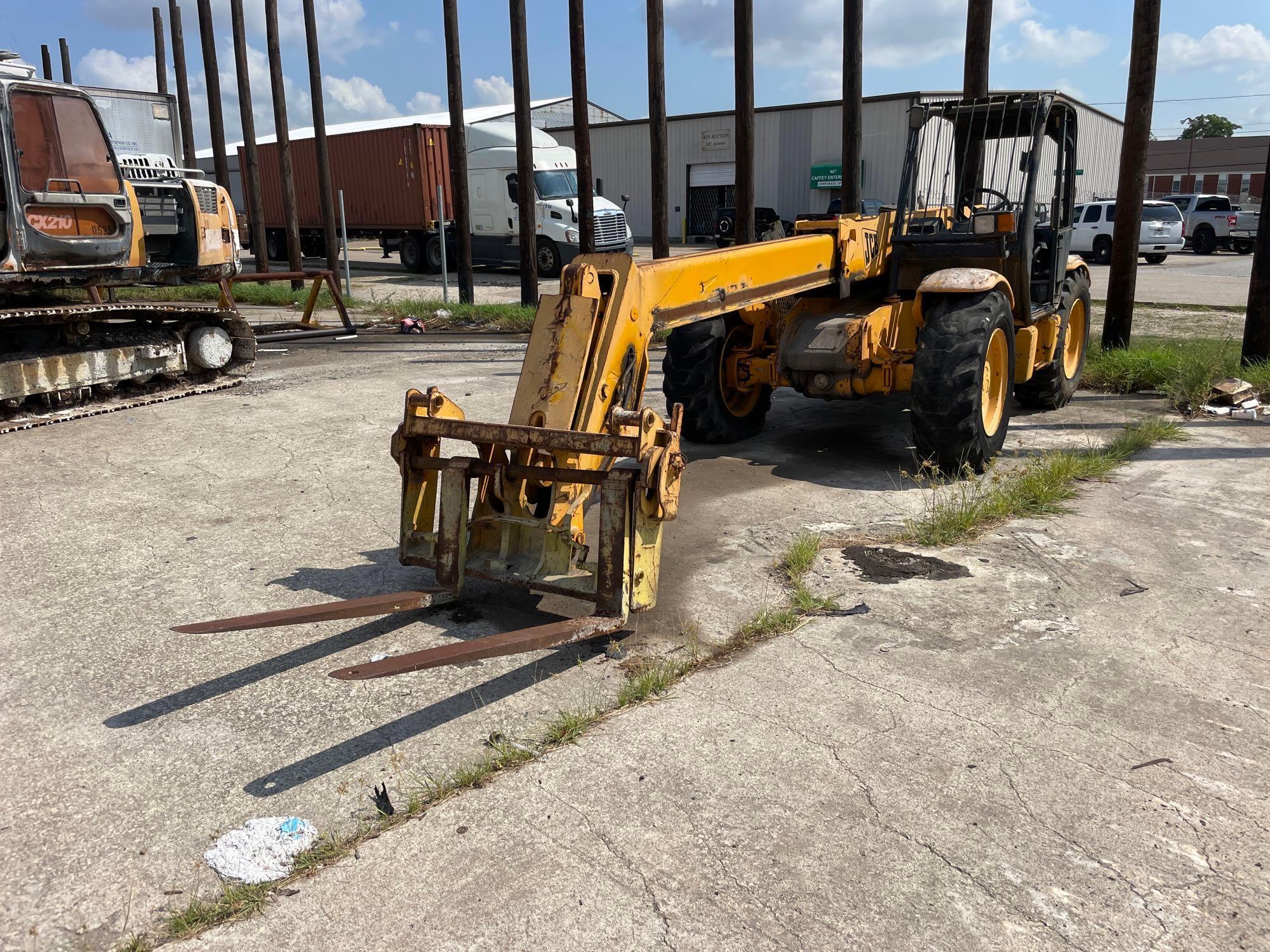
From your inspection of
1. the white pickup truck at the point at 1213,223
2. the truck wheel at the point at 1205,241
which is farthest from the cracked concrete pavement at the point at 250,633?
the truck wheel at the point at 1205,241

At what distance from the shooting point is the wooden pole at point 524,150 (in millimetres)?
17203

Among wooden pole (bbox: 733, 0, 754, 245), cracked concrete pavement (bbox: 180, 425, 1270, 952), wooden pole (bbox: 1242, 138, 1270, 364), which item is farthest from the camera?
wooden pole (bbox: 733, 0, 754, 245)

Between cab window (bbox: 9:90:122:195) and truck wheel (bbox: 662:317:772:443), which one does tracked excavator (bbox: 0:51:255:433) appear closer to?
cab window (bbox: 9:90:122:195)

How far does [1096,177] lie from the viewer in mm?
45969

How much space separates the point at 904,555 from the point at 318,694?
3.20 m

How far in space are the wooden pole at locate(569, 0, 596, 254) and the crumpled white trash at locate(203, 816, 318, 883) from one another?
562 inches

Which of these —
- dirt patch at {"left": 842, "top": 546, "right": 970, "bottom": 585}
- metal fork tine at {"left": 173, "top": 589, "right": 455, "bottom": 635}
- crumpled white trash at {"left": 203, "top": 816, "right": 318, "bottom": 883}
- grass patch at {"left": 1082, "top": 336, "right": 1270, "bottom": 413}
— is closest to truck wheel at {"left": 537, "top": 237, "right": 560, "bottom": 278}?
grass patch at {"left": 1082, "top": 336, "right": 1270, "bottom": 413}

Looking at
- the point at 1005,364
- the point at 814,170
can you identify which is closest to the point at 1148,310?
the point at 1005,364

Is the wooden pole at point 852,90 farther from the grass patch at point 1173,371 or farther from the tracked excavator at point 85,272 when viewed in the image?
the tracked excavator at point 85,272

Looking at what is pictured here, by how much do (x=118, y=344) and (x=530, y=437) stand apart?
7.52 meters

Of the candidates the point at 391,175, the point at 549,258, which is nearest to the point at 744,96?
the point at 549,258

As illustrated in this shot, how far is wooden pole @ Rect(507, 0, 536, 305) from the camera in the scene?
677 inches

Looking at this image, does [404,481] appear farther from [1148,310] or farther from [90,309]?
[1148,310]

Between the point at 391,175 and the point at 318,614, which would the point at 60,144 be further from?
the point at 391,175
